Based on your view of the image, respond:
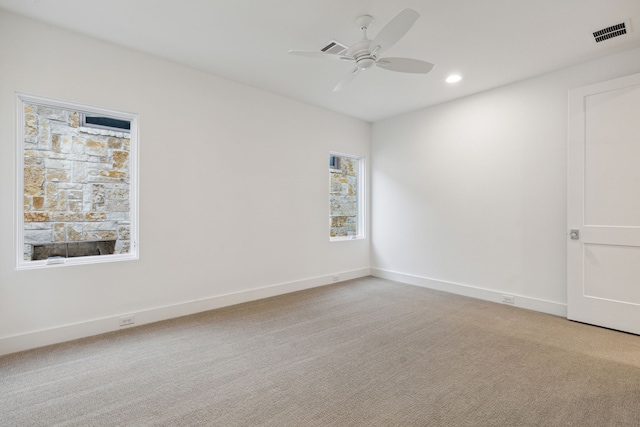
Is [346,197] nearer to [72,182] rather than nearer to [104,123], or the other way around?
[104,123]

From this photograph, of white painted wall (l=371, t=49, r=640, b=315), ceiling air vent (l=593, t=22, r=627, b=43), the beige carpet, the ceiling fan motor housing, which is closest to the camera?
the beige carpet

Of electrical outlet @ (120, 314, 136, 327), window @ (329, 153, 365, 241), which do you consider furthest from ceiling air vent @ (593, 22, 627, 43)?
electrical outlet @ (120, 314, 136, 327)

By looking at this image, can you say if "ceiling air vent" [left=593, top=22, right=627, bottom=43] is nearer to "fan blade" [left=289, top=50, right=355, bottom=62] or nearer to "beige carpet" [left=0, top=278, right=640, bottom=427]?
"fan blade" [left=289, top=50, right=355, bottom=62]

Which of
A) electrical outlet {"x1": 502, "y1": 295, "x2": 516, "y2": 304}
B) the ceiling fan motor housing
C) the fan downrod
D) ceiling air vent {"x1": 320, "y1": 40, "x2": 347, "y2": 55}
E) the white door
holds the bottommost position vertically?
electrical outlet {"x1": 502, "y1": 295, "x2": 516, "y2": 304}

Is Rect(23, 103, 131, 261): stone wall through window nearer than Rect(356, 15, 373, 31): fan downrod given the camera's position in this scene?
No

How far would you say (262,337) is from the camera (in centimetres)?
289

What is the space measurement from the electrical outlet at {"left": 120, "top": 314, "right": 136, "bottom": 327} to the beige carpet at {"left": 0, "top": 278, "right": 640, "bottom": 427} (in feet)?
0.45

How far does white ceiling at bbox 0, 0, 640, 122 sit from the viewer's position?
7.92 feet

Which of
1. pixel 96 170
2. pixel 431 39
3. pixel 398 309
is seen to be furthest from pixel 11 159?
pixel 398 309

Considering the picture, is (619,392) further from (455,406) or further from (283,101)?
(283,101)

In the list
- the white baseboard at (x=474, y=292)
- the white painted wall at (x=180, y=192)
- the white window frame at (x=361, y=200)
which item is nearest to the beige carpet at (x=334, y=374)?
the white baseboard at (x=474, y=292)

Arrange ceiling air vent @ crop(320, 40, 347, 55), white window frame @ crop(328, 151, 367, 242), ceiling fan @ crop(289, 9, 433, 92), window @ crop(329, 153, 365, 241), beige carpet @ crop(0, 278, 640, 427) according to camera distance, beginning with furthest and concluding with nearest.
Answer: white window frame @ crop(328, 151, 367, 242) < window @ crop(329, 153, 365, 241) < ceiling air vent @ crop(320, 40, 347, 55) < ceiling fan @ crop(289, 9, 433, 92) < beige carpet @ crop(0, 278, 640, 427)

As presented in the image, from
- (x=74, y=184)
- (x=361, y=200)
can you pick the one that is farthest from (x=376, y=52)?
(x=361, y=200)

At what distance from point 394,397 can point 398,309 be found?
71.1 inches
